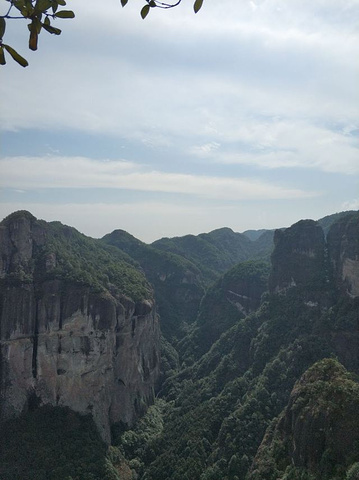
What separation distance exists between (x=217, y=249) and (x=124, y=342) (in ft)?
369

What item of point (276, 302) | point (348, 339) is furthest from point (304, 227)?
point (348, 339)

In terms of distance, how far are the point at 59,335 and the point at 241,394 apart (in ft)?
83.8

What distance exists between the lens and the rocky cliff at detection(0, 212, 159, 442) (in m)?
47.4

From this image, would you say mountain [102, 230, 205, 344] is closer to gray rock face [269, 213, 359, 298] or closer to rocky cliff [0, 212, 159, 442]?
gray rock face [269, 213, 359, 298]

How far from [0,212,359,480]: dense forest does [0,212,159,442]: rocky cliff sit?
602 millimetres

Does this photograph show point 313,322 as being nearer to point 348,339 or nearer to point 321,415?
point 348,339

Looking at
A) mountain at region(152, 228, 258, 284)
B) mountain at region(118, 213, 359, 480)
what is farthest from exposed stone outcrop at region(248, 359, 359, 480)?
mountain at region(152, 228, 258, 284)

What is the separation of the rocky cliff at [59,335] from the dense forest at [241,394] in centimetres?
60

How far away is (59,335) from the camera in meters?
49.8

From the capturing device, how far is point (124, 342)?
58531 millimetres

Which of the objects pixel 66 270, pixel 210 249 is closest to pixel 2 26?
pixel 66 270

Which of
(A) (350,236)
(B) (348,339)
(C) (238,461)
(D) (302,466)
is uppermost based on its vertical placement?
(A) (350,236)

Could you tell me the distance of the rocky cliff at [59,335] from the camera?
155 feet

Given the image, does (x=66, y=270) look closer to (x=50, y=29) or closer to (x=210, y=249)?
(x=50, y=29)
